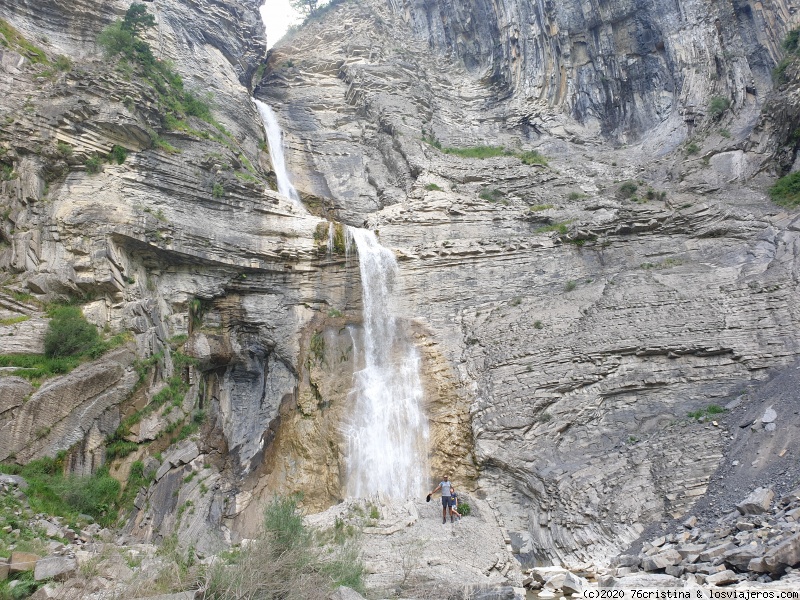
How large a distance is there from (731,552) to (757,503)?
2.39 metres

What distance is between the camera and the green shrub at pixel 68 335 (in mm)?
15172

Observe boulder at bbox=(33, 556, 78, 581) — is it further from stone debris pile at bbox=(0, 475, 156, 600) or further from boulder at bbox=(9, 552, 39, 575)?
boulder at bbox=(9, 552, 39, 575)

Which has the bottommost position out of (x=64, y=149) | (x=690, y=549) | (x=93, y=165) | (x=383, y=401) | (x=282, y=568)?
(x=690, y=549)

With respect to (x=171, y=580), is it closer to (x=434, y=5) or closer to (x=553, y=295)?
(x=553, y=295)

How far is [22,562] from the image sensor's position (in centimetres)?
825

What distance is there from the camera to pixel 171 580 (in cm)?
794

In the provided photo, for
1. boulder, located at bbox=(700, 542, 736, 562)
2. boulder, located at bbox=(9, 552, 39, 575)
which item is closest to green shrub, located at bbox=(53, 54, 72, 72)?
boulder, located at bbox=(9, 552, 39, 575)

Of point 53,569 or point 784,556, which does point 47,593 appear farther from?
point 784,556

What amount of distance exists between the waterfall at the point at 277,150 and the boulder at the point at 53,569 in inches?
740

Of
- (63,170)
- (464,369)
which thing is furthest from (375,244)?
(63,170)

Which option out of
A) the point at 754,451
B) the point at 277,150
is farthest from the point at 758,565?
the point at 277,150

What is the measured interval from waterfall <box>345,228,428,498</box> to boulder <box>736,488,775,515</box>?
26.5 feet

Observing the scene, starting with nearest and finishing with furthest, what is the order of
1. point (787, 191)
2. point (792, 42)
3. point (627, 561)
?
point (627, 561) < point (787, 191) < point (792, 42)

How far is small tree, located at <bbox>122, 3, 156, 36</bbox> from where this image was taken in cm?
2452
